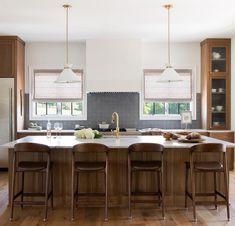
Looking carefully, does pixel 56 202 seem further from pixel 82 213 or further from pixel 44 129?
pixel 44 129

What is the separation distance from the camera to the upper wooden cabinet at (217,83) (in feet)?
22.6

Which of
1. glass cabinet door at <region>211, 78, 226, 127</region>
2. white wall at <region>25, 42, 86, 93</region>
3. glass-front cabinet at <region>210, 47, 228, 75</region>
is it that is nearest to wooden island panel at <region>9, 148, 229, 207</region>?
glass cabinet door at <region>211, 78, 226, 127</region>

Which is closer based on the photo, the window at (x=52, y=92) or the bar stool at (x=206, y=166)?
the bar stool at (x=206, y=166)

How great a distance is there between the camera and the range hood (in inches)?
267

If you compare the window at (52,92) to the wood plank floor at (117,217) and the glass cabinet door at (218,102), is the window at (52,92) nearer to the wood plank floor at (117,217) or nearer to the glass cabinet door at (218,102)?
the glass cabinet door at (218,102)

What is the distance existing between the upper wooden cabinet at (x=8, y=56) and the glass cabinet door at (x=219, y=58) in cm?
403

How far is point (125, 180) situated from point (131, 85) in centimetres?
289

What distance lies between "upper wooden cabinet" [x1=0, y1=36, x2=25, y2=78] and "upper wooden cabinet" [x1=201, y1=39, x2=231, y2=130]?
390 centimetres

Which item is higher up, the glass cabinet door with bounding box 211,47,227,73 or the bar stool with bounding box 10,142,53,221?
the glass cabinet door with bounding box 211,47,227,73

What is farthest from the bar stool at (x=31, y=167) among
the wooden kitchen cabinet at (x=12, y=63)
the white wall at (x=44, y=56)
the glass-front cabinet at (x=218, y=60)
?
the glass-front cabinet at (x=218, y=60)

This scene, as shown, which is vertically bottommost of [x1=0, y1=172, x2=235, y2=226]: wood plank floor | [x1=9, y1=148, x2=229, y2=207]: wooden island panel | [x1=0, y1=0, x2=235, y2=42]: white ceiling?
[x1=0, y1=172, x2=235, y2=226]: wood plank floor

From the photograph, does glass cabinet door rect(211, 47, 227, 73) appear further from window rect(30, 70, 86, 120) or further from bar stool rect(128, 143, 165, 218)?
bar stool rect(128, 143, 165, 218)

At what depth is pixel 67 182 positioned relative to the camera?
4.33m

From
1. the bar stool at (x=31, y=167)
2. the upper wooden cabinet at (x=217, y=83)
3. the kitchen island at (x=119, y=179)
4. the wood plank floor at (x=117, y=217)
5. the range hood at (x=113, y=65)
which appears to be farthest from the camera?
the upper wooden cabinet at (x=217, y=83)
